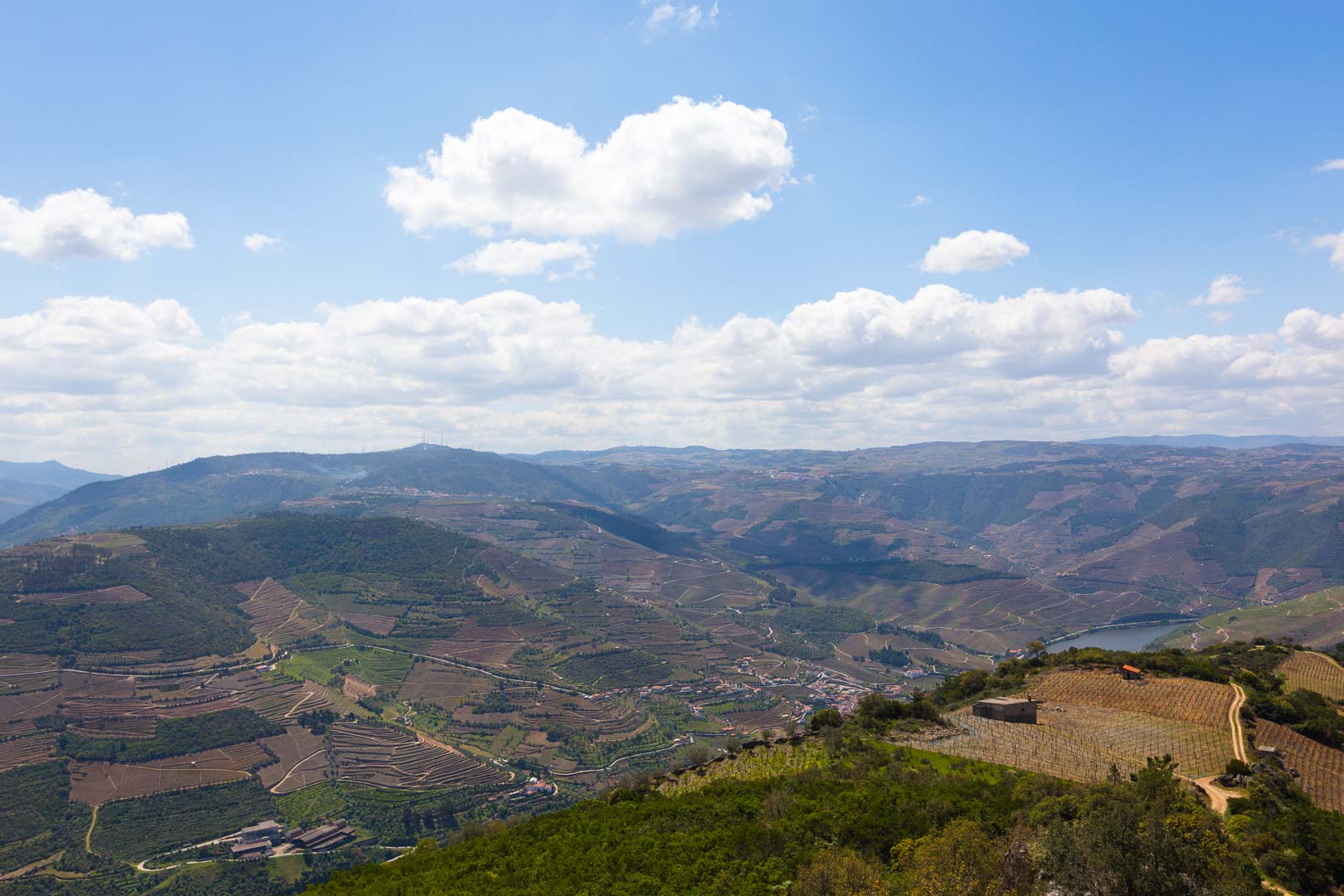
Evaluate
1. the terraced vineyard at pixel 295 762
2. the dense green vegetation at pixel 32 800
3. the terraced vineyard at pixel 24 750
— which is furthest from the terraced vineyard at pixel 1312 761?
the terraced vineyard at pixel 24 750

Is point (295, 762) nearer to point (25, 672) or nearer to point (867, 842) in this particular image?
point (25, 672)

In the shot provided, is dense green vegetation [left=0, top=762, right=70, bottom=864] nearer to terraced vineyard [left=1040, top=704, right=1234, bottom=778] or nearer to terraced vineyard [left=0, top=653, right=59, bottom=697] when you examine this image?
terraced vineyard [left=0, top=653, right=59, bottom=697]

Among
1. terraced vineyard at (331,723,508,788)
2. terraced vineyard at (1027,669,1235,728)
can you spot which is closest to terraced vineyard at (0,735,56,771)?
terraced vineyard at (331,723,508,788)

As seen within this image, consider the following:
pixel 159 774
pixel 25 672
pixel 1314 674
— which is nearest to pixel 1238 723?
pixel 1314 674

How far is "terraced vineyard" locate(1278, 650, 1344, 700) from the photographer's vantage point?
278 feet

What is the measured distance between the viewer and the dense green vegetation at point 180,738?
153m

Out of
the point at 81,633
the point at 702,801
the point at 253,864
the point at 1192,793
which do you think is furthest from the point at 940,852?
the point at 81,633

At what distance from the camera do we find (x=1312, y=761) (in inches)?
2365

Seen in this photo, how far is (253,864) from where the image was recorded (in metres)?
124

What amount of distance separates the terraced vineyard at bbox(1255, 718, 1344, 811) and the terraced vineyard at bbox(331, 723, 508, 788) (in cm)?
14657

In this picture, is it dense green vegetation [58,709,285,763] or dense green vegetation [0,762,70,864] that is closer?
dense green vegetation [0,762,70,864]

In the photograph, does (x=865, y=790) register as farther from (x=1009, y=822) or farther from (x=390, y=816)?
(x=390, y=816)

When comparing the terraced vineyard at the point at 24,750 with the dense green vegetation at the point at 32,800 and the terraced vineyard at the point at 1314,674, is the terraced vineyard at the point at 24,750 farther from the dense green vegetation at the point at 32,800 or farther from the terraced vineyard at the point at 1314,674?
the terraced vineyard at the point at 1314,674

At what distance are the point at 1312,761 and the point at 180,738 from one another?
203m
